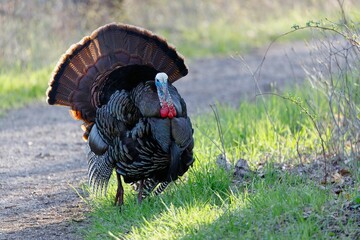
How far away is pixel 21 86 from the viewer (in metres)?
11.0

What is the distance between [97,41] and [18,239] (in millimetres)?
1756

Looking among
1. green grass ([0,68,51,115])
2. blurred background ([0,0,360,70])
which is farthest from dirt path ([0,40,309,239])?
blurred background ([0,0,360,70])

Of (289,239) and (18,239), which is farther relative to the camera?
(18,239)

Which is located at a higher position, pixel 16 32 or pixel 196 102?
pixel 16 32

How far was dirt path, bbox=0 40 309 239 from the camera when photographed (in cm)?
617

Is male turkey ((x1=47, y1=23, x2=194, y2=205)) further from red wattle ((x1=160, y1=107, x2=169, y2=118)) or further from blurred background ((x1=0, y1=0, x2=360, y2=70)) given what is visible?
blurred background ((x1=0, y1=0, x2=360, y2=70))

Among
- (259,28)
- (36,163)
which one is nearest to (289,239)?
(36,163)

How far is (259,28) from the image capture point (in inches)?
631

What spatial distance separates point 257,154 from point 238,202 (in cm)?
173

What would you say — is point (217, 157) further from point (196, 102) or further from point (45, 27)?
point (45, 27)

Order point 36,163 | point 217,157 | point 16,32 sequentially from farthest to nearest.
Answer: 1. point 16,32
2. point 36,163
3. point 217,157

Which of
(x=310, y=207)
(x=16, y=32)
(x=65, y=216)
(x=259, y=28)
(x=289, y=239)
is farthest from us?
(x=259, y=28)

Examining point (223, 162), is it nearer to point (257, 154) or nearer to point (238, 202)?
point (257, 154)

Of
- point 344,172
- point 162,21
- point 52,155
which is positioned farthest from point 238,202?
point 162,21
